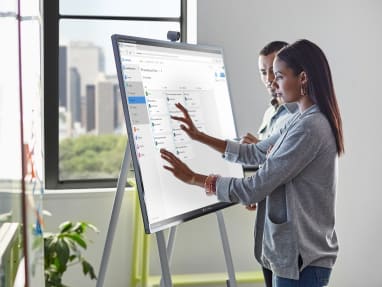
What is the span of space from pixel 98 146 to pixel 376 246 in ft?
5.30

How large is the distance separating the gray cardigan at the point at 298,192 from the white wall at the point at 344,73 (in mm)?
1269

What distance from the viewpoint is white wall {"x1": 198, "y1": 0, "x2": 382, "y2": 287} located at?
11.1 ft

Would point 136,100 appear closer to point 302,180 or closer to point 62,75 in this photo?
point 302,180

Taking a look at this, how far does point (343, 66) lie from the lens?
11.5 feet

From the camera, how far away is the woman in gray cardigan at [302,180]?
2.06 m

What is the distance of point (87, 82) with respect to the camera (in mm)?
3555

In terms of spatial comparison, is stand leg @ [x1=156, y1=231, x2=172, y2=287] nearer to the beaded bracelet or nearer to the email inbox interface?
the email inbox interface

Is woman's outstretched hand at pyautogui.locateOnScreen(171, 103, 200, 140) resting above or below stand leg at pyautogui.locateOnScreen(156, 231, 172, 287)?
above

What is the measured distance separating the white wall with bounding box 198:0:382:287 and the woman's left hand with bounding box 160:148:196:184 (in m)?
1.16

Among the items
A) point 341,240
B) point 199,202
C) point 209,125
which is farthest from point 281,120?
point 341,240

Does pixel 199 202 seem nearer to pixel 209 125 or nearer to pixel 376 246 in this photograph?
pixel 209 125

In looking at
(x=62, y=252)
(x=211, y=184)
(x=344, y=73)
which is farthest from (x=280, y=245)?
(x=344, y=73)

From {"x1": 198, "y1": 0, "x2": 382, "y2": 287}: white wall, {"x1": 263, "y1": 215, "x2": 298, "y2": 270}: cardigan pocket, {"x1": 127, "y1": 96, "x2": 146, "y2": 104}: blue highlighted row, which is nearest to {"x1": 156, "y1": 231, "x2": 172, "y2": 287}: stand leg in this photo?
{"x1": 263, "y1": 215, "x2": 298, "y2": 270}: cardigan pocket

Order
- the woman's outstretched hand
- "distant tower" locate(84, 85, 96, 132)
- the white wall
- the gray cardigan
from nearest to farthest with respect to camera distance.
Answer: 1. the gray cardigan
2. the woman's outstretched hand
3. the white wall
4. "distant tower" locate(84, 85, 96, 132)
